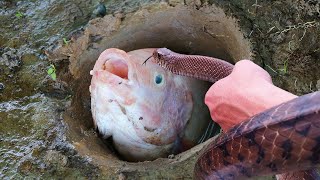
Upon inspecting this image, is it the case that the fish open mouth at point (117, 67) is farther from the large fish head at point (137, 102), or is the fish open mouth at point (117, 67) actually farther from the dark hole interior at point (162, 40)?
the dark hole interior at point (162, 40)

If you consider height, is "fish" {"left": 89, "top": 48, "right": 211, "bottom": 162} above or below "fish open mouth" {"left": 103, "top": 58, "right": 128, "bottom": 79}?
below

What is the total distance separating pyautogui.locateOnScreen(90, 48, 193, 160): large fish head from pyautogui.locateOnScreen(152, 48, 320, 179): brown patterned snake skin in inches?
46.9

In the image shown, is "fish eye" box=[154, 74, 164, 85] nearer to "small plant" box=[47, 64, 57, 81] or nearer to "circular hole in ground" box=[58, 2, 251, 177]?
"circular hole in ground" box=[58, 2, 251, 177]

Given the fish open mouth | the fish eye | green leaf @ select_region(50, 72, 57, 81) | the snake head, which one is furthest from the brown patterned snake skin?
green leaf @ select_region(50, 72, 57, 81)

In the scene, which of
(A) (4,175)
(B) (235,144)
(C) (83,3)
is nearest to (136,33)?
(C) (83,3)

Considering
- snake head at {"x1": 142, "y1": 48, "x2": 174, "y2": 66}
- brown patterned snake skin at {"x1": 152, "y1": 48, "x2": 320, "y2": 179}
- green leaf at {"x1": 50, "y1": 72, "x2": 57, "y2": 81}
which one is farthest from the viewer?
green leaf at {"x1": 50, "y1": 72, "x2": 57, "y2": 81}

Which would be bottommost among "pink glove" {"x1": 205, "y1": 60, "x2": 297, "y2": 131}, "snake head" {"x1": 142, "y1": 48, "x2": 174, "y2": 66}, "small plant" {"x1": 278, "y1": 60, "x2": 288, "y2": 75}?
"small plant" {"x1": 278, "y1": 60, "x2": 288, "y2": 75}

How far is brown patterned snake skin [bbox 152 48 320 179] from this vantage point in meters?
1.87

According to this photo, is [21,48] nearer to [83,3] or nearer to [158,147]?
[83,3]

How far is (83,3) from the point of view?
4004 millimetres

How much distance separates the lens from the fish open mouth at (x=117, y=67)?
3393 mm

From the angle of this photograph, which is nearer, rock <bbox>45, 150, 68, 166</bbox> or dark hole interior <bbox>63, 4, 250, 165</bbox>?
rock <bbox>45, 150, 68, 166</bbox>

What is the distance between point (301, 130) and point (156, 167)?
1414mm

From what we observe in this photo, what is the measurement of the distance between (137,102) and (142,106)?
0.06m
